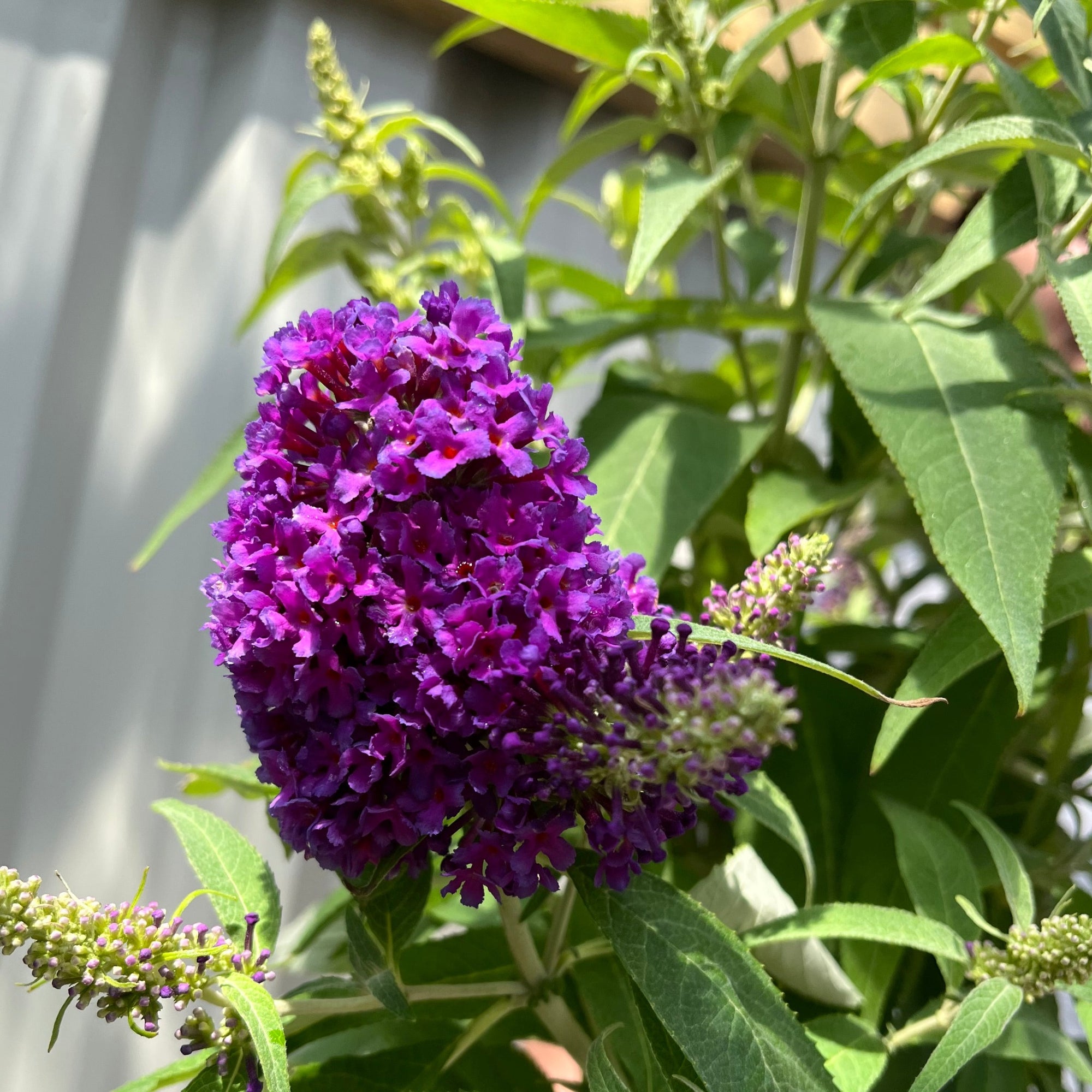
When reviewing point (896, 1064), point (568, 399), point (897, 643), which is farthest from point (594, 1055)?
point (568, 399)

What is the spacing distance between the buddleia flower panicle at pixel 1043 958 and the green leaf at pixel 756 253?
491mm

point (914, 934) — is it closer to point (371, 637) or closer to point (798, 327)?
point (371, 637)

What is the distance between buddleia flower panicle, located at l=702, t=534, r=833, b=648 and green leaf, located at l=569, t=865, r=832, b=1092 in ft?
0.39

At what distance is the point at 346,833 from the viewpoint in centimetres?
37

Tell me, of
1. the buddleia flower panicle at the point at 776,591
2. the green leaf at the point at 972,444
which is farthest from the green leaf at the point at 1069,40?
the buddleia flower panicle at the point at 776,591

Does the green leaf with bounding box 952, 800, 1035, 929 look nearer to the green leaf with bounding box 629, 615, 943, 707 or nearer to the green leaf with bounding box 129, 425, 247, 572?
the green leaf with bounding box 629, 615, 943, 707

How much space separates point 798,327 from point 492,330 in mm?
374

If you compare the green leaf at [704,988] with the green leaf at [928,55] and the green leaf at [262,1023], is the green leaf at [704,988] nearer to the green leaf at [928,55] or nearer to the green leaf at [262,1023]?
the green leaf at [262,1023]

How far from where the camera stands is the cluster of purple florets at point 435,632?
0.36m

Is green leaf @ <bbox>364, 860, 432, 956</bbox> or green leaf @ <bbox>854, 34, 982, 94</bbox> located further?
green leaf @ <bbox>854, 34, 982, 94</bbox>

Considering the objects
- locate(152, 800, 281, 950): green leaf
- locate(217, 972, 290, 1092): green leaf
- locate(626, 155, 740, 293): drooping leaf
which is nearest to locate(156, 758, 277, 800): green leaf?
locate(152, 800, 281, 950): green leaf

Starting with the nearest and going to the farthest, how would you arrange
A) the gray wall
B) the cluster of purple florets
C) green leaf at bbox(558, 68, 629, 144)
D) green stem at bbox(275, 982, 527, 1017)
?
1. the cluster of purple florets
2. green stem at bbox(275, 982, 527, 1017)
3. green leaf at bbox(558, 68, 629, 144)
4. the gray wall

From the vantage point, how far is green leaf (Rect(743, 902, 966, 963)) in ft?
1.57

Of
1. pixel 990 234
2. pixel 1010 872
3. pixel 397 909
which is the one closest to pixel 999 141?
pixel 990 234
